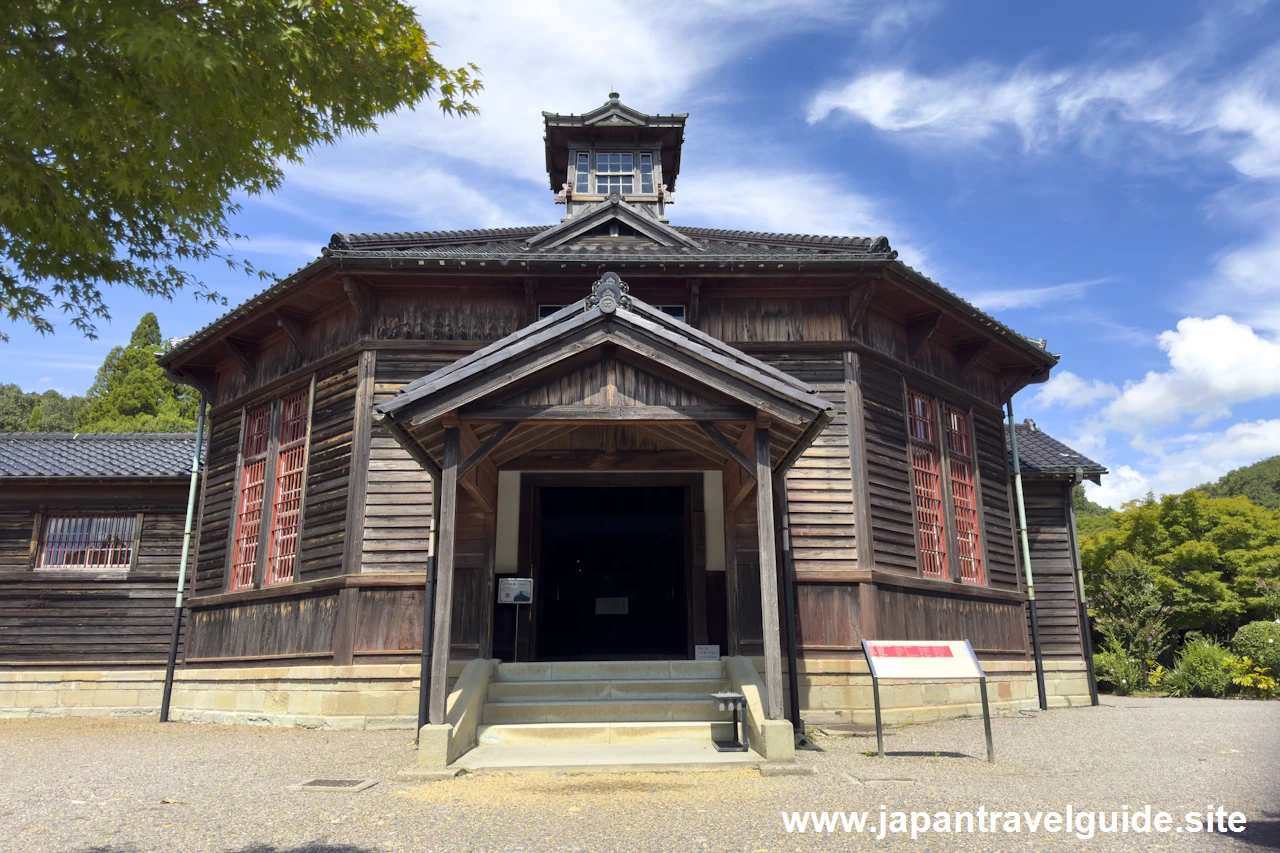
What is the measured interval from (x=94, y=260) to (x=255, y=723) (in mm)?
7984

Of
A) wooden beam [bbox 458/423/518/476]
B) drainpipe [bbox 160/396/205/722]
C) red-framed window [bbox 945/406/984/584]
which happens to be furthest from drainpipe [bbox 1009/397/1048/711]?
drainpipe [bbox 160/396/205/722]

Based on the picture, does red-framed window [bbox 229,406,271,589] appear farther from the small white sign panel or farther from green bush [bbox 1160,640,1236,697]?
green bush [bbox 1160,640,1236,697]

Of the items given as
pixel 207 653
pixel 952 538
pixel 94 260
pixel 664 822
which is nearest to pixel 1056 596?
pixel 952 538

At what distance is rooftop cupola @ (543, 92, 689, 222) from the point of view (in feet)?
57.5

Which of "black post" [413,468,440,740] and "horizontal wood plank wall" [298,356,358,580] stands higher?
"horizontal wood plank wall" [298,356,358,580]

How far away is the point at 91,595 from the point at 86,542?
0.97 m

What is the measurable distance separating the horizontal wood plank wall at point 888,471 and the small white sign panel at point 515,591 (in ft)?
14.5

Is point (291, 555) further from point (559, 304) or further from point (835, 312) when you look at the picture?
point (835, 312)

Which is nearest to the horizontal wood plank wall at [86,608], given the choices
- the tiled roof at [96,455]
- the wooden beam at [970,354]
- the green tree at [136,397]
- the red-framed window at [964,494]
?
the tiled roof at [96,455]

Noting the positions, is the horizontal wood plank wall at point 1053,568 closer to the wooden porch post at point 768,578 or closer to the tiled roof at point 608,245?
the tiled roof at point 608,245

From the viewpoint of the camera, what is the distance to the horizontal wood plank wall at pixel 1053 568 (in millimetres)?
14359

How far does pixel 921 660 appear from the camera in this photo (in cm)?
750

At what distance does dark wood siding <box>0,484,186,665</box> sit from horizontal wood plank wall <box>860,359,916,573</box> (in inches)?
452

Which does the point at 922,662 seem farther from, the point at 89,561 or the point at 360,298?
the point at 89,561
